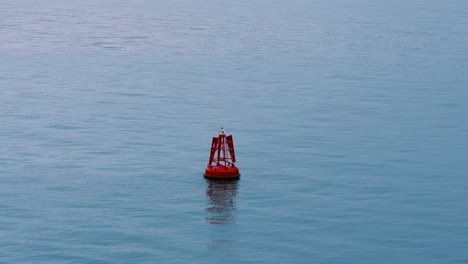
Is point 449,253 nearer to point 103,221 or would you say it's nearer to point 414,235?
point 414,235

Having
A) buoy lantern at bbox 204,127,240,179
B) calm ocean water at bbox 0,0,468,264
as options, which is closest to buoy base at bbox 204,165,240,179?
buoy lantern at bbox 204,127,240,179

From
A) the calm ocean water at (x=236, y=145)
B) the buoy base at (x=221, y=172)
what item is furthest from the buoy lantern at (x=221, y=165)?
the calm ocean water at (x=236, y=145)

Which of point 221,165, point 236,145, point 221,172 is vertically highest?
point 236,145

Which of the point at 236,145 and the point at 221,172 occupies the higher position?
the point at 236,145

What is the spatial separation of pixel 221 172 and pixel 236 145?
1218 cm

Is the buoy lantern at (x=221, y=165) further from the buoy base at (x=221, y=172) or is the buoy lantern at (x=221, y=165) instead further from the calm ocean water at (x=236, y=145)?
the calm ocean water at (x=236, y=145)

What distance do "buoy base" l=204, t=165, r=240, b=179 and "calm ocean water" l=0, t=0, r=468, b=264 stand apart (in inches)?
30.1

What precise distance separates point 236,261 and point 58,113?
41.2 metres

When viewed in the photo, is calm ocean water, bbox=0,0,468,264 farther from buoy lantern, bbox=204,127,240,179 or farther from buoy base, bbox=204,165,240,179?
buoy lantern, bbox=204,127,240,179

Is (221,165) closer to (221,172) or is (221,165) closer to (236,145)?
(221,172)

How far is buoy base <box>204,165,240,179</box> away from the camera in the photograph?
2734 inches

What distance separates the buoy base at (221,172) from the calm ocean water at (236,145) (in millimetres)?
763

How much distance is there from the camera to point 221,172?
69.4 m

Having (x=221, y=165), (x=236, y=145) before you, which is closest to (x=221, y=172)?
(x=221, y=165)
